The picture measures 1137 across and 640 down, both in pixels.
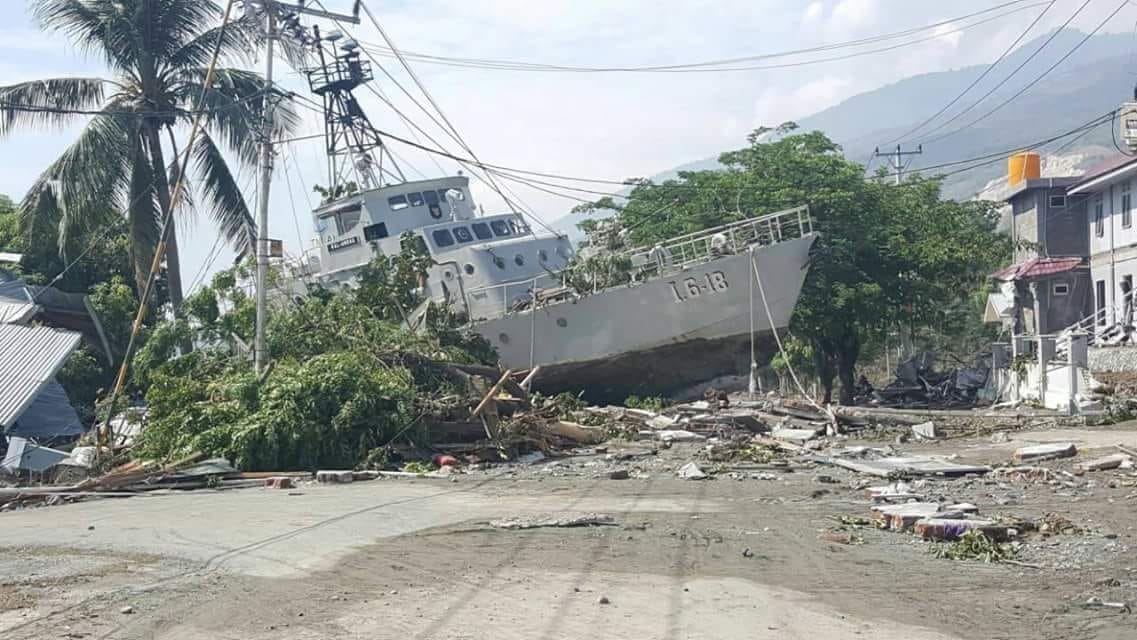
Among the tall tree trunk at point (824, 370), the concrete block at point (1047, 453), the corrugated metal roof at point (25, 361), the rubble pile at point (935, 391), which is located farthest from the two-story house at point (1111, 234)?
the corrugated metal roof at point (25, 361)

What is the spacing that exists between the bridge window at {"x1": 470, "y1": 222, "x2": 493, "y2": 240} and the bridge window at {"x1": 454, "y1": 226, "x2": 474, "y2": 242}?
0.80ft

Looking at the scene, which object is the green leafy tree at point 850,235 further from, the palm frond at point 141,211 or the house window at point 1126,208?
the palm frond at point 141,211

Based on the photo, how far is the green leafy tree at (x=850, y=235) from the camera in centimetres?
3125

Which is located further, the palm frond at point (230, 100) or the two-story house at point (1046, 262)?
the two-story house at point (1046, 262)

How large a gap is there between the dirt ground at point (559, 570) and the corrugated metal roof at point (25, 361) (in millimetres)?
3814

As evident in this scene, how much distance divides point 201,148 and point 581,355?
9.87 metres

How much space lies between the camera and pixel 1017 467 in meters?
15.0

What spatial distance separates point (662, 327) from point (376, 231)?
772cm

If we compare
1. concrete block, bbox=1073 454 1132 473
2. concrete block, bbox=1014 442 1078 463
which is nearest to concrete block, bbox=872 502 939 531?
concrete block, bbox=1073 454 1132 473

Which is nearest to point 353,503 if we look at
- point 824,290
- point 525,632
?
point 525,632

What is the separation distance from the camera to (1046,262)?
3547cm

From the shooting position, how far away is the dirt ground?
24.2ft

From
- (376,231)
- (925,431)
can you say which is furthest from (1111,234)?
(376,231)

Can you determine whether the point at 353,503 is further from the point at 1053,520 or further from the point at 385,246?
the point at 385,246
